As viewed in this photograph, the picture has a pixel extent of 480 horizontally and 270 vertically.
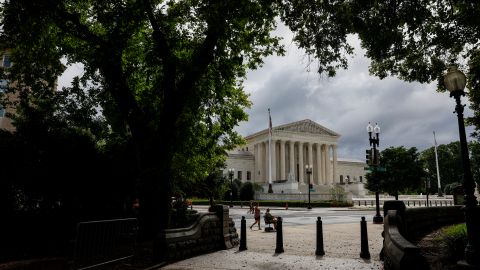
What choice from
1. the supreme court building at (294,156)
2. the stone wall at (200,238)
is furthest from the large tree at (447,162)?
the stone wall at (200,238)

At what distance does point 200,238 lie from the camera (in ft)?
34.6

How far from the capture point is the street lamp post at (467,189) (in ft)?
23.2

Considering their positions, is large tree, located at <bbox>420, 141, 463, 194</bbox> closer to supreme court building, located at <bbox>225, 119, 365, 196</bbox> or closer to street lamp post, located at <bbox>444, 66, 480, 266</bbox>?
supreme court building, located at <bbox>225, 119, 365, 196</bbox>

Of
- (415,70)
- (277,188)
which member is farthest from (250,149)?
(415,70)

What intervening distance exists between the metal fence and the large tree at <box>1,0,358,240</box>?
→ 284 cm

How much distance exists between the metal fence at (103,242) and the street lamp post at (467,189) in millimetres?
7320

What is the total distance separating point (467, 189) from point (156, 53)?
971cm

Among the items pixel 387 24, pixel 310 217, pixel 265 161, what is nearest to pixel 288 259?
pixel 387 24

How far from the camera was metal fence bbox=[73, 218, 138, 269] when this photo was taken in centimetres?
731

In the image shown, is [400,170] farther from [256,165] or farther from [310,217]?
[256,165]

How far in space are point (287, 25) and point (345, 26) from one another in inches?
82.5

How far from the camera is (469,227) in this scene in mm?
7418

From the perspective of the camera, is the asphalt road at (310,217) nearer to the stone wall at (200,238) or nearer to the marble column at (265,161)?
the stone wall at (200,238)

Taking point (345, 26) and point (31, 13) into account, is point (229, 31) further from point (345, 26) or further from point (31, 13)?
A: point (31, 13)
